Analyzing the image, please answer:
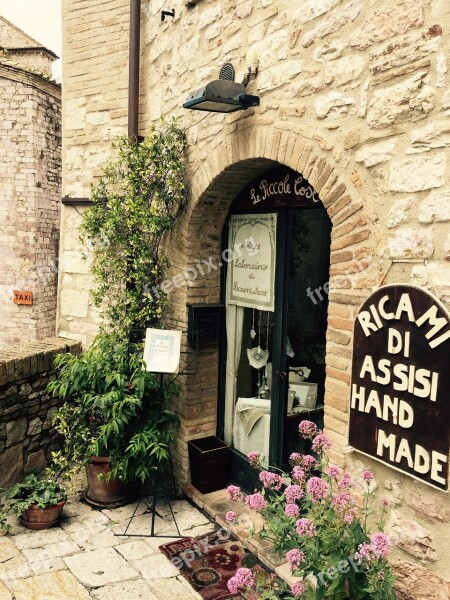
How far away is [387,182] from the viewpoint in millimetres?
2641

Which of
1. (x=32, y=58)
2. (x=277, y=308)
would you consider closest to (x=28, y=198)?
(x=32, y=58)

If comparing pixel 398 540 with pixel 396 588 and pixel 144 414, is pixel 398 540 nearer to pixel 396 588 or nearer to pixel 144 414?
pixel 396 588

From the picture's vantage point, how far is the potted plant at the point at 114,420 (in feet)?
13.4

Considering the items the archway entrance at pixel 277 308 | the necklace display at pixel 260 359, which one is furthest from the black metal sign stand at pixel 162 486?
the necklace display at pixel 260 359

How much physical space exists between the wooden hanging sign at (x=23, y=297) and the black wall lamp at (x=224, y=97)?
23.7 ft

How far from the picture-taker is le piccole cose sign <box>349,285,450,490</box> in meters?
2.33

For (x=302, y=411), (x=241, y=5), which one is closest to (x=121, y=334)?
(x=302, y=411)

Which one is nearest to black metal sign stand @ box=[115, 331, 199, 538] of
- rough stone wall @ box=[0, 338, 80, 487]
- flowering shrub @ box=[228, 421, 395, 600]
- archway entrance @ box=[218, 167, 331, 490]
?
archway entrance @ box=[218, 167, 331, 490]

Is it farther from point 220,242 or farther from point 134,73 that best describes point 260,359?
point 134,73

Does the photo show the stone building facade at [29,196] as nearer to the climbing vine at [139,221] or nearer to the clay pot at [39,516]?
the climbing vine at [139,221]

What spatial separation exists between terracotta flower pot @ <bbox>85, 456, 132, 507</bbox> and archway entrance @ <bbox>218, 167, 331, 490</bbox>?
1.01 meters

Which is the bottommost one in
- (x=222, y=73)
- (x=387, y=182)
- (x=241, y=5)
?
(x=387, y=182)

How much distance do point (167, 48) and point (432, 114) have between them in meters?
3.08

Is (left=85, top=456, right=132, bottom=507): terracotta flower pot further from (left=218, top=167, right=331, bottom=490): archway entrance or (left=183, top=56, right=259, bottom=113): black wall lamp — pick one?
(left=183, top=56, right=259, bottom=113): black wall lamp
